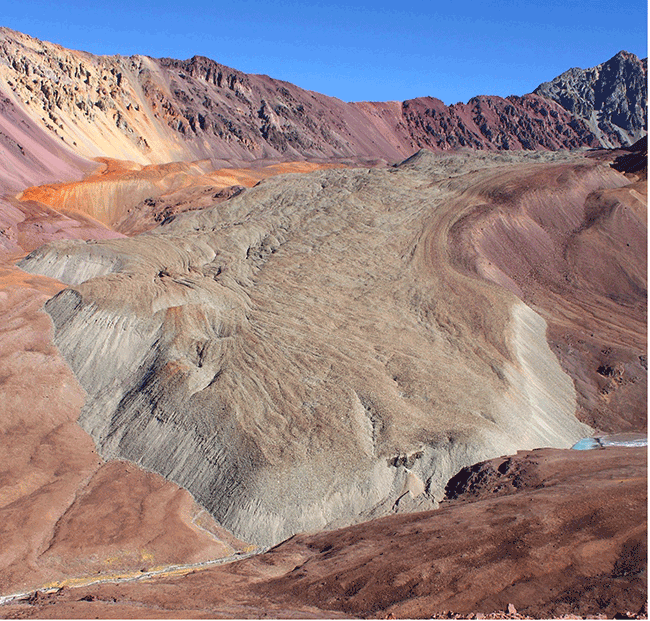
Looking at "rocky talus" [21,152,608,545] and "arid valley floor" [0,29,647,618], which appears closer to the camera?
"arid valley floor" [0,29,647,618]

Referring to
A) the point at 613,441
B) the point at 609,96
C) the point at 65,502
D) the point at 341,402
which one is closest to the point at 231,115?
the point at 341,402

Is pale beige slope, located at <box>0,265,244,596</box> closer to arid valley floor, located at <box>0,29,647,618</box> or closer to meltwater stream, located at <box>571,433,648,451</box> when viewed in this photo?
arid valley floor, located at <box>0,29,647,618</box>

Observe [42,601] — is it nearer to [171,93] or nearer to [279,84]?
[171,93]

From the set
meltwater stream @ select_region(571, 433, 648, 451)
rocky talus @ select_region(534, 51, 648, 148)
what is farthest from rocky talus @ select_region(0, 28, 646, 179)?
meltwater stream @ select_region(571, 433, 648, 451)

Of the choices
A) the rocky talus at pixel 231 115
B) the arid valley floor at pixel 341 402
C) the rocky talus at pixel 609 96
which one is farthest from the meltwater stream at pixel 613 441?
the rocky talus at pixel 609 96

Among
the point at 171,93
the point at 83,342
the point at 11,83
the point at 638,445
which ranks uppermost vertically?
the point at 171,93

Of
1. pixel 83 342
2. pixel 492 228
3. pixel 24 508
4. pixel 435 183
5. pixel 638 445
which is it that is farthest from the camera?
pixel 435 183

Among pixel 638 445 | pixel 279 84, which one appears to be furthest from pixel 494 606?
pixel 279 84
